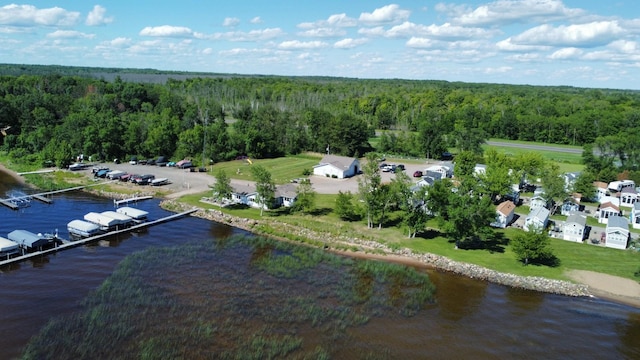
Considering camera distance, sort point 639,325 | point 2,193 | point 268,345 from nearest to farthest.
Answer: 1. point 268,345
2. point 639,325
3. point 2,193

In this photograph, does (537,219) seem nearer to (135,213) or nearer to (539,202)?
(539,202)

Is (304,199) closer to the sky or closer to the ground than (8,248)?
closer to the sky

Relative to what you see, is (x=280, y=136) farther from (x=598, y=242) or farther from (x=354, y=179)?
(x=598, y=242)

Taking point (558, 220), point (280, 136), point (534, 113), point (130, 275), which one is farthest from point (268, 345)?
point (534, 113)

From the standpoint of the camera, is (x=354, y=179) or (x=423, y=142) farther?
(x=423, y=142)

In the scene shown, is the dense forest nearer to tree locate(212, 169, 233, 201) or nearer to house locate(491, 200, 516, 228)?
tree locate(212, 169, 233, 201)

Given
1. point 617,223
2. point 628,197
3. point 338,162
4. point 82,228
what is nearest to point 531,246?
point 617,223

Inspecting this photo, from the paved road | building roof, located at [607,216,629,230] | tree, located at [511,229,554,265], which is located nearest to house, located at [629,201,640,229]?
building roof, located at [607,216,629,230]

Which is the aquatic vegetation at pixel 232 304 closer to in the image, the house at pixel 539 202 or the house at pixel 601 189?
the house at pixel 539 202
